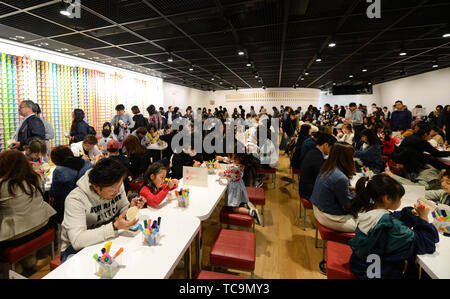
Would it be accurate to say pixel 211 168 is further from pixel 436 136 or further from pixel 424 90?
pixel 424 90

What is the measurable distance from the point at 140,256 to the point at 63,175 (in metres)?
1.76

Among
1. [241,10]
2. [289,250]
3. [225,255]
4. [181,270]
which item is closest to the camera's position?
[225,255]

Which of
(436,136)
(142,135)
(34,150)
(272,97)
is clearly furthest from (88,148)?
(272,97)

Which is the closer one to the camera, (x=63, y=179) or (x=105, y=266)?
(x=105, y=266)

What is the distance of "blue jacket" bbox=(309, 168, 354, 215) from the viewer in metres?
2.15

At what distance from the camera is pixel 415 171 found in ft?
8.83

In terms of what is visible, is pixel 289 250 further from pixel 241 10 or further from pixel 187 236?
pixel 241 10

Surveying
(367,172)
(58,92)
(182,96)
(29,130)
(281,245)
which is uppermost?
(182,96)

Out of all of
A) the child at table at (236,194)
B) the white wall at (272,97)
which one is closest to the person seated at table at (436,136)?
the child at table at (236,194)

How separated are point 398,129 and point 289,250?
244 inches

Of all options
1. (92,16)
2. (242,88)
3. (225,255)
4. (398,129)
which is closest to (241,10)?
(92,16)

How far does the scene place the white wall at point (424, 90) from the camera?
29.7 feet

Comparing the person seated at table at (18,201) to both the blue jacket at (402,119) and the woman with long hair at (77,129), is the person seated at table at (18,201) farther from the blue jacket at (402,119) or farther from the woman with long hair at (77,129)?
the blue jacket at (402,119)
